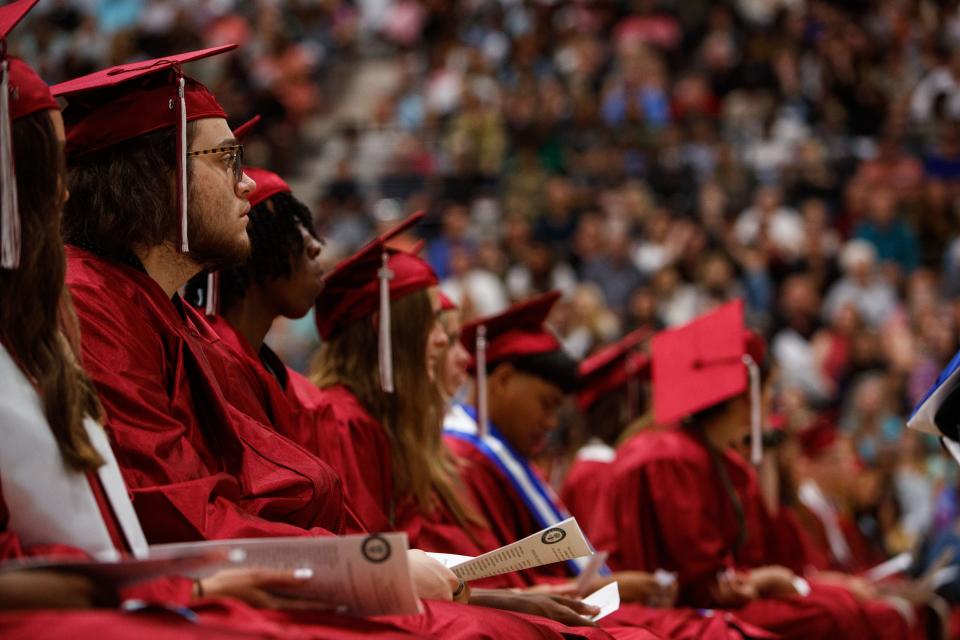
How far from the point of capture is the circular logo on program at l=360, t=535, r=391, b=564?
2.41 m

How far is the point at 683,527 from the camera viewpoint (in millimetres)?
4754

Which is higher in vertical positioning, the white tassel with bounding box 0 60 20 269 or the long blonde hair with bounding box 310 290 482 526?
the white tassel with bounding box 0 60 20 269

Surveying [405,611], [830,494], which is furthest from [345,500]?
[830,494]

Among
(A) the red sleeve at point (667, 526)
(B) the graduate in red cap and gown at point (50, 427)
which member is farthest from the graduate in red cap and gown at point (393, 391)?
(B) the graduate in red cap and gown at point (50, 427)

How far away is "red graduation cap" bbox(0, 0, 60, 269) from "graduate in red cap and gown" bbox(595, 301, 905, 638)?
9.51 feet

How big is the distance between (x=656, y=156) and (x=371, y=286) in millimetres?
9026

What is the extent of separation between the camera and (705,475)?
494 cm

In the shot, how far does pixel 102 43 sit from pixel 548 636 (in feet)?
46.6

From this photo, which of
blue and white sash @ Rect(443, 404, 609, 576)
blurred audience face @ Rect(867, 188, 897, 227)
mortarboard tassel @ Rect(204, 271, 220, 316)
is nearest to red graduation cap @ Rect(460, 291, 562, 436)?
blue and white sash @ Rect(443, 404, 609, 576)

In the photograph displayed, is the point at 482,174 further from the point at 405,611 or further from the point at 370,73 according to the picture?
the point at 405,611

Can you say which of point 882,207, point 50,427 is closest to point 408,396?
point 50,427

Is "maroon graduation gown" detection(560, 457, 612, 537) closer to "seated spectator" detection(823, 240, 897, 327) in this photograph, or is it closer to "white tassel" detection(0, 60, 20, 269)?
"white tassel" detection(0, 60, 20, 269)

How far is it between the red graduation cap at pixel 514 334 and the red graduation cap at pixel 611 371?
2.49 ft

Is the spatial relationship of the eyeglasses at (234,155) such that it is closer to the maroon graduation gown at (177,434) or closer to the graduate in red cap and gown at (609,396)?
the maroon graduation gown at (177,434)
